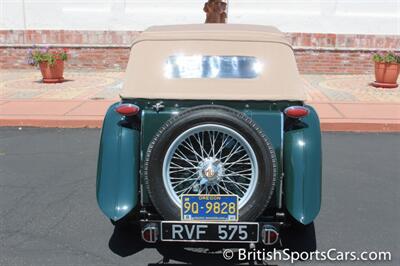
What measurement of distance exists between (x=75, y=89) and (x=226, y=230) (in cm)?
836

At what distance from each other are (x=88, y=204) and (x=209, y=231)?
6.11ft

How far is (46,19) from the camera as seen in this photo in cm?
1439

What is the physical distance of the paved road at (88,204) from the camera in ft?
12.1

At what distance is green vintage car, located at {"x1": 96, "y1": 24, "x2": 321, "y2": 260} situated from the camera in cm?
310

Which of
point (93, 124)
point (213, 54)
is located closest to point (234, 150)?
point (213, 54)

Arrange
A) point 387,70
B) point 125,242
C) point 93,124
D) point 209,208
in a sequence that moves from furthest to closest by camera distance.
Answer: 1. point 387,70
2. point 93,124
3. point 125,242
4. point 209,208

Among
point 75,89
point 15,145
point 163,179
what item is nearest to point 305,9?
point 75,89

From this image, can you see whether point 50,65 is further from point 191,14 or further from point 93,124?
point 191,14

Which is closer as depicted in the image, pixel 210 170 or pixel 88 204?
pixel 210 170

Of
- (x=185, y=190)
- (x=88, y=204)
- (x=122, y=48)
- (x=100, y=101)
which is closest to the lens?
(x=185, y=190)

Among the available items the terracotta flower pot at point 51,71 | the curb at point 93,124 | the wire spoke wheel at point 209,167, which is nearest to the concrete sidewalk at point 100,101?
the curb at point 93,124

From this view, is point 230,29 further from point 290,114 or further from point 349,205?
point 349,205

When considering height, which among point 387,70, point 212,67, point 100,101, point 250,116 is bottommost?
point 100,101

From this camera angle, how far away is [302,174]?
331cm
